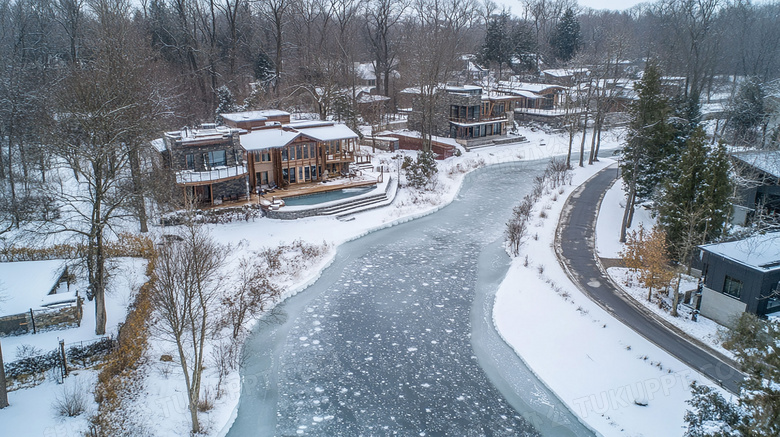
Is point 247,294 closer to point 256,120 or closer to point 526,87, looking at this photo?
point 256,120

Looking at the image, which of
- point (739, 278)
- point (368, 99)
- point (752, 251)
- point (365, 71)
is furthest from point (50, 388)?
point (365, 71)

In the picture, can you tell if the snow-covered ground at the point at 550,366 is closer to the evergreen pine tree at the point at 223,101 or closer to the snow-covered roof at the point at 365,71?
the evergreen pine tree at the point at 223,101

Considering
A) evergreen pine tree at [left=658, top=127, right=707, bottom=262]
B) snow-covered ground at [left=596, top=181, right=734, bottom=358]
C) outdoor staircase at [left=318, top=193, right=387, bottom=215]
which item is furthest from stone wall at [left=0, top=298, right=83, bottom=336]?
evergreen pine tree at [left=658, top=127, right=707, bottom=262]

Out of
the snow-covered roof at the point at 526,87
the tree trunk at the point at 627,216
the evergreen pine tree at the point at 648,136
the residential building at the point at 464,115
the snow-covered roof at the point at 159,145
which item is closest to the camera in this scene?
the evergreen pine tree at the point at 648,136

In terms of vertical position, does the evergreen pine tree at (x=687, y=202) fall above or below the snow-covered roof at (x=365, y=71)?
below

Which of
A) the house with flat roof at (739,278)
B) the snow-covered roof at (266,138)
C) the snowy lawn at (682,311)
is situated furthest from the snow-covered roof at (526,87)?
the house with flat roof at (739,278)

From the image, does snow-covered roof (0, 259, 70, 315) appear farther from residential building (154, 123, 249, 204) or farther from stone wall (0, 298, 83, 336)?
residential building (154, 123, 249, 204)

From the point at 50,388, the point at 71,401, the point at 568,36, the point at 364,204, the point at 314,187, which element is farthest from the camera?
the point at 568,36
